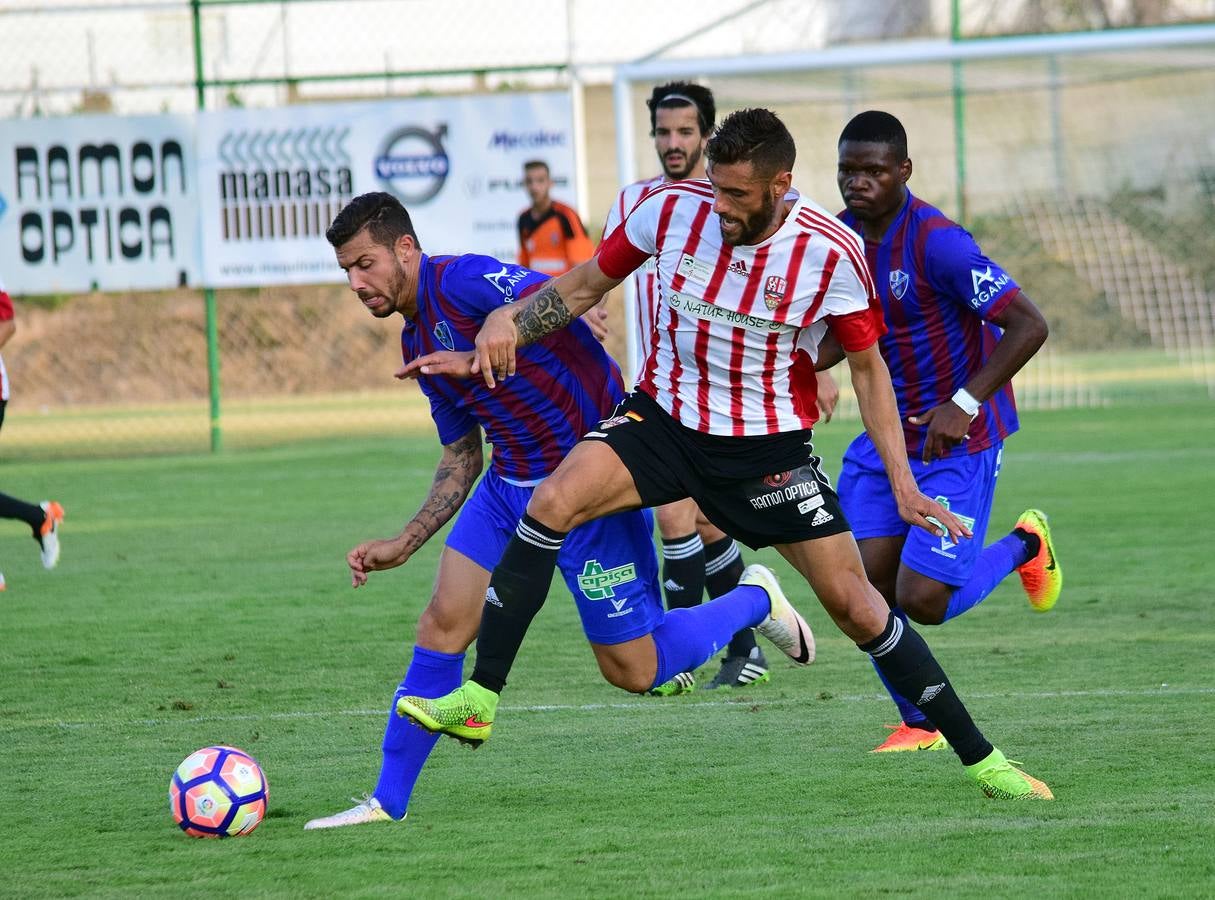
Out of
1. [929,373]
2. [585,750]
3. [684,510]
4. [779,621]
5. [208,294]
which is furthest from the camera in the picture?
[208,294]

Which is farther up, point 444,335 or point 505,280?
point 505,280

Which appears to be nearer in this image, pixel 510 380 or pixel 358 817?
pixel 358 817

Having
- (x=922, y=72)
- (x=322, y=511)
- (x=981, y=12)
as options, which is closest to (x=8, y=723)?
(x=322, y=511)

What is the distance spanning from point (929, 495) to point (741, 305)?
1.73 meters

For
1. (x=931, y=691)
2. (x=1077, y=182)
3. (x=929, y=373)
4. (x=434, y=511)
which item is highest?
(x=1077, y=182)

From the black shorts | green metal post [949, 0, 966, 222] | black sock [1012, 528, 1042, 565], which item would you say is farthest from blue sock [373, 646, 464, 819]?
green metal post [949, 0, 966, 222]

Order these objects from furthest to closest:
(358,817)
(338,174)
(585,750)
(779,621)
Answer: (338,174) < (779,621) < (585,750) < (358,817)

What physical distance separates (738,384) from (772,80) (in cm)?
1346

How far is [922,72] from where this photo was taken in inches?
732

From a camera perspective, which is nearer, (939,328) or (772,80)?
(939,328)

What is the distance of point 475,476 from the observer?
218 inches

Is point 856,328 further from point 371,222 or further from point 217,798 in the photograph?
point 217,798

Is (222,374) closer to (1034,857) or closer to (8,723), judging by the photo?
(8,723)

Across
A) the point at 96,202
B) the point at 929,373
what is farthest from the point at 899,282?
the point at 96,202
